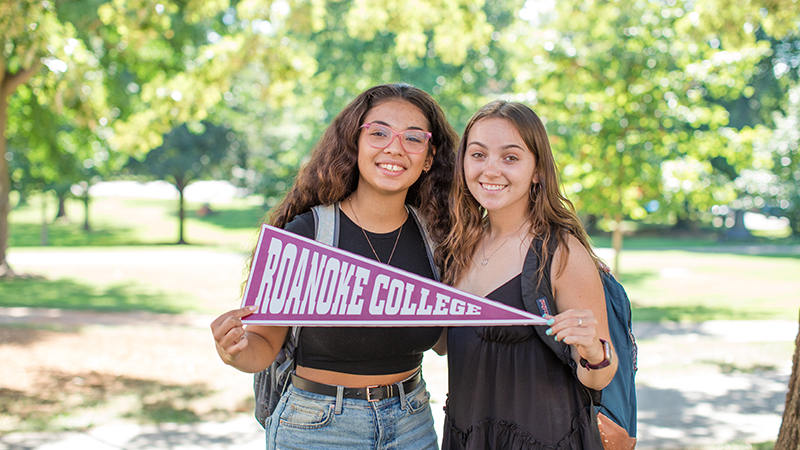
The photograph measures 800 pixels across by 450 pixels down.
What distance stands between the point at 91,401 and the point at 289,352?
4.55m

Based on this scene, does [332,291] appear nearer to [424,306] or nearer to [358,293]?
[358,293]

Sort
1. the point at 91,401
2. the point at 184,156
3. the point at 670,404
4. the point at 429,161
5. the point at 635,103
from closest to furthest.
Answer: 1. the point at 429,161
2. the point at 91,401
3. the point at 670,404
4. the point at 635,103
5. the point at 184,156

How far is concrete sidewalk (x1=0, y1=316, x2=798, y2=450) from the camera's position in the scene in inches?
189

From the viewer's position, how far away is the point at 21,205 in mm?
43906

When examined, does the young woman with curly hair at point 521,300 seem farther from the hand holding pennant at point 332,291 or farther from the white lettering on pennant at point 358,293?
the white lettering on pennant at point 358,293

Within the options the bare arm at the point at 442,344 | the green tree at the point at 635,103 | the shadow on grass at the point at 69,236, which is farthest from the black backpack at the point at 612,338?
the shadow on grass at the point at 69,236

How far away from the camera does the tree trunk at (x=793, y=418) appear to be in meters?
3.03

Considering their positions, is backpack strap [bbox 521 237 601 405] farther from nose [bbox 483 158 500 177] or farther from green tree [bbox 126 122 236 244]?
green tree [bbox 126 122 236 244]

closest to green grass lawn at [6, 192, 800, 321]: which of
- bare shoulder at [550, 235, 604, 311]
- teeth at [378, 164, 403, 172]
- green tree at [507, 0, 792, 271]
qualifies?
teeth at [378, 164, 403, 172]

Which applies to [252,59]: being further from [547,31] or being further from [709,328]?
[709,328]

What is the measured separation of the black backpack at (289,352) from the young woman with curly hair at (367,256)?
0.02 metres

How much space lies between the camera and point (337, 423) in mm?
2189

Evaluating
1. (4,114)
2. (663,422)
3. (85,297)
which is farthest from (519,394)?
(85,297)

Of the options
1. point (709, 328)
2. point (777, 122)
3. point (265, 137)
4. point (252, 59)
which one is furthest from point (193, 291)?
point (777, 122)
